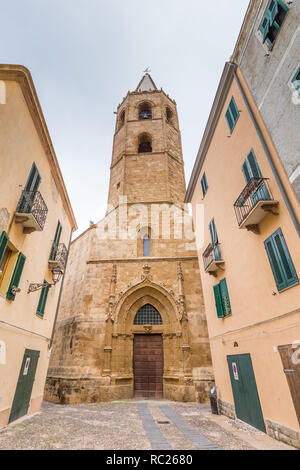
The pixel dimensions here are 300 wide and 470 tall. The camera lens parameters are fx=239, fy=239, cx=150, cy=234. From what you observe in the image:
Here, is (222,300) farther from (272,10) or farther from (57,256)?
(272,10)

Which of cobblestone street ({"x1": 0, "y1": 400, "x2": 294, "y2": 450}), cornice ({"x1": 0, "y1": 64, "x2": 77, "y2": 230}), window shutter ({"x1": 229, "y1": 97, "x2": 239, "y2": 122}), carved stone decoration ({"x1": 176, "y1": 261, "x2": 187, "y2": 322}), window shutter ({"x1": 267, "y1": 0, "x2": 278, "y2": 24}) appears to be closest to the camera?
cobblestone street ({"x1": 0, "y1": 400, "x2": 294, "y2": 450})

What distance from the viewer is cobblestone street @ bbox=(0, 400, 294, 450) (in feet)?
17.2

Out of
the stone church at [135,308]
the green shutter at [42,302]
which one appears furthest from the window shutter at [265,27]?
the green shutter at [42,302]

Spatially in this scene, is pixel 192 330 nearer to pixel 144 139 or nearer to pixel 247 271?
pixel 247 271

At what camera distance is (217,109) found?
9711 mm

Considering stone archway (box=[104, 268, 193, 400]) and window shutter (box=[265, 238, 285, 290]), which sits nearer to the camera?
window shutter (box=[265, 238, 285, 290])

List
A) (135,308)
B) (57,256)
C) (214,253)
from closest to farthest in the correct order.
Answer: (214,253)
(57,256)
(135,308)

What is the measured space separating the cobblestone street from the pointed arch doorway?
2.97m

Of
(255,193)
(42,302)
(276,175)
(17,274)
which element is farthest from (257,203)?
(42,302)

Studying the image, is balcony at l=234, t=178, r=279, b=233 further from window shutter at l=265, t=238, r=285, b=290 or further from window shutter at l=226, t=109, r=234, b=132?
window shutter at l=226, t=109, r=234, b=132

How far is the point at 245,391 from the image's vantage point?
23.0ft

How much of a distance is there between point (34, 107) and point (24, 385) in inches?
359

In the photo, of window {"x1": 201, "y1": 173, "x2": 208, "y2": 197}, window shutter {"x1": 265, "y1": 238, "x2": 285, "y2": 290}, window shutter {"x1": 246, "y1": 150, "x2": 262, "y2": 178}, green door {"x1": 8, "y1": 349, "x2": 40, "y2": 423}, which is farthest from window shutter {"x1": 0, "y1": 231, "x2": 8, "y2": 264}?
window {"x1": 201, "y1": 173, "x2": 208, "y2": 197}

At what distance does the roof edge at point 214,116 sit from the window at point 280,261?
6236 millimetres
